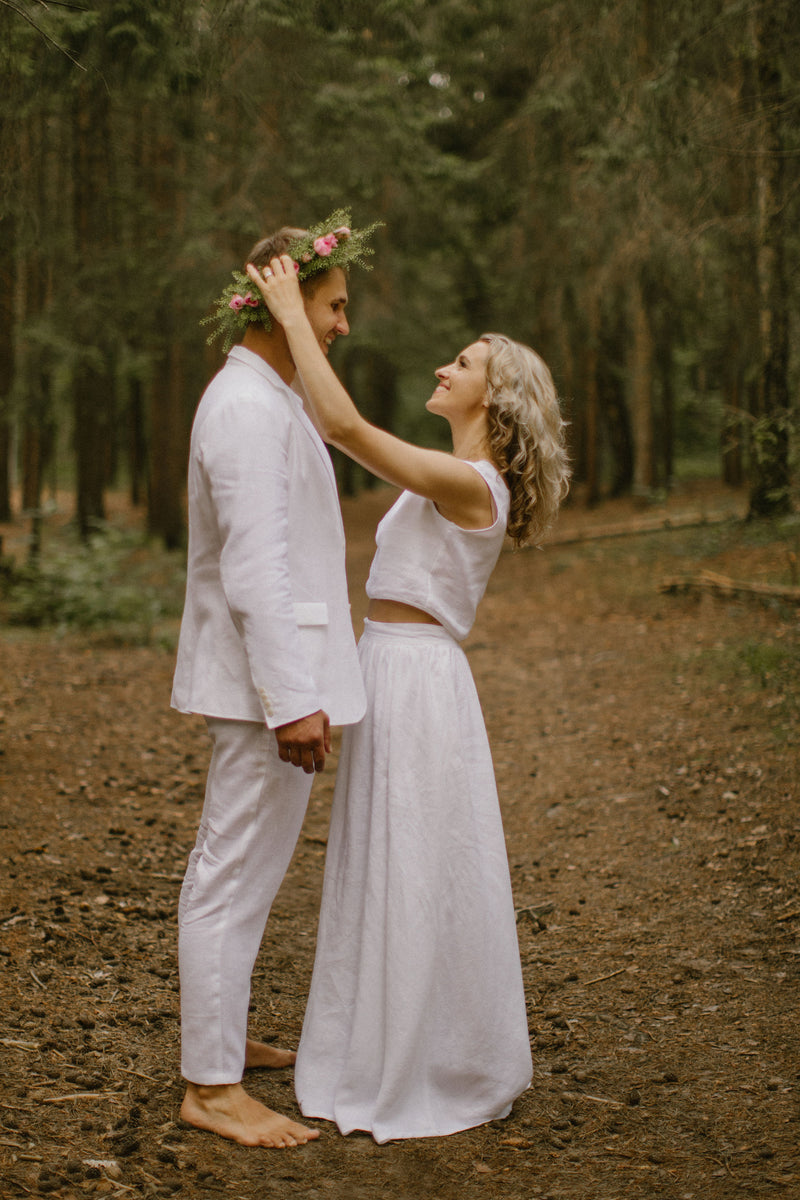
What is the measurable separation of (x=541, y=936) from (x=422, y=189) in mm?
14503

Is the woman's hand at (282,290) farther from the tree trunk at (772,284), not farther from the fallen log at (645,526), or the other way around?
the fallen log at (645,526)

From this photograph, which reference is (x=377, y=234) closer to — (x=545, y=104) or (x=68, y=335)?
(x=545, y=104)

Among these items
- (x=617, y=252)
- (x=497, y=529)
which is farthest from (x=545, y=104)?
(x=497, y=529)

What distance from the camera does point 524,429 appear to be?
327 centimetres

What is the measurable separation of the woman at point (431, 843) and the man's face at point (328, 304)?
363 mm

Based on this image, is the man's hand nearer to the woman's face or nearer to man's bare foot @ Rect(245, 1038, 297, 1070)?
the woman's face

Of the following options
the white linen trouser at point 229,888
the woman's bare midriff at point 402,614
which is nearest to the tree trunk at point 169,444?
the woman's bare midriff at point 402,614

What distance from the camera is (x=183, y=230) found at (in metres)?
12.9

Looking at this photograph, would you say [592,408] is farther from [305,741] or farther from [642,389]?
[305,741]

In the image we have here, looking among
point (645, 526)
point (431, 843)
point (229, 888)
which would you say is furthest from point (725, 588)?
point (229, 888)

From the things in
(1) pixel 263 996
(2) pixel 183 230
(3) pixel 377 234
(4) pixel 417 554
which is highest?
(3) pixel 377 234

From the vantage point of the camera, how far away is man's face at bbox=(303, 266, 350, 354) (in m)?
3.06

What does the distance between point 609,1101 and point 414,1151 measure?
27.4 inches

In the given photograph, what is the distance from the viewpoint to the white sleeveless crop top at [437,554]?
10.5 feet
